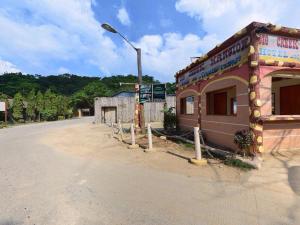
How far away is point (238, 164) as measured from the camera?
6.55 metres

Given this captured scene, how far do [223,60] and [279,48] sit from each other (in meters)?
2.07

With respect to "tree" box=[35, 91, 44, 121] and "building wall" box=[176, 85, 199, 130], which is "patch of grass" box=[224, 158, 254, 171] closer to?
"building wall" box=[176, 85, 199, 130]

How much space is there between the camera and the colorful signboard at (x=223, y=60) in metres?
7.89

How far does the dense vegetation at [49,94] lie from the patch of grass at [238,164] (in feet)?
45.9

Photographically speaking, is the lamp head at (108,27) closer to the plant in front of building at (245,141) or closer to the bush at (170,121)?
the bush at (170,121)

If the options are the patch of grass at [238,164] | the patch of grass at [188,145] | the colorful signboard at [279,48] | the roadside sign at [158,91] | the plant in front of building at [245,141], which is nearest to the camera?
the patch of grass at [238,164]

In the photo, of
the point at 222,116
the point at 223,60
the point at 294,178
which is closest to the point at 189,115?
the point at 222,116

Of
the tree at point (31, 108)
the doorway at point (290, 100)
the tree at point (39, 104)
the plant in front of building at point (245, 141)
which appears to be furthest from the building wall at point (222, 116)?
the tree at point (39, 104)

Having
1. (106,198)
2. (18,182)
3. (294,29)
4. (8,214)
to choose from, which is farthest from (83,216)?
(294,29)

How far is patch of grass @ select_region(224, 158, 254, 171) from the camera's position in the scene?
6.31m

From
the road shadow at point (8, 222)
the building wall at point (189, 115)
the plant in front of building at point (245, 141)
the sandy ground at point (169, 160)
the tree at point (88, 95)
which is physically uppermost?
the tree at point (88, 95)

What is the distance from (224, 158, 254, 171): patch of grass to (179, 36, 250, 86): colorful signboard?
315cm

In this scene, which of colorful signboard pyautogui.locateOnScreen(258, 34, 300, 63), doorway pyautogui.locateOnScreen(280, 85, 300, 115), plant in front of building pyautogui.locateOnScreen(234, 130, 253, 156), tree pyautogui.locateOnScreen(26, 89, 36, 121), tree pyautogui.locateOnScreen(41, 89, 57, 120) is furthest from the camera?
tree pyautogui.locateOnScreen(41, 89, 57, 120)

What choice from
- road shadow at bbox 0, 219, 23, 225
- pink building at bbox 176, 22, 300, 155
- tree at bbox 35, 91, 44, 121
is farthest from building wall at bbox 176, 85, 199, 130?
tree at bbox 35, 91, 44, 121
